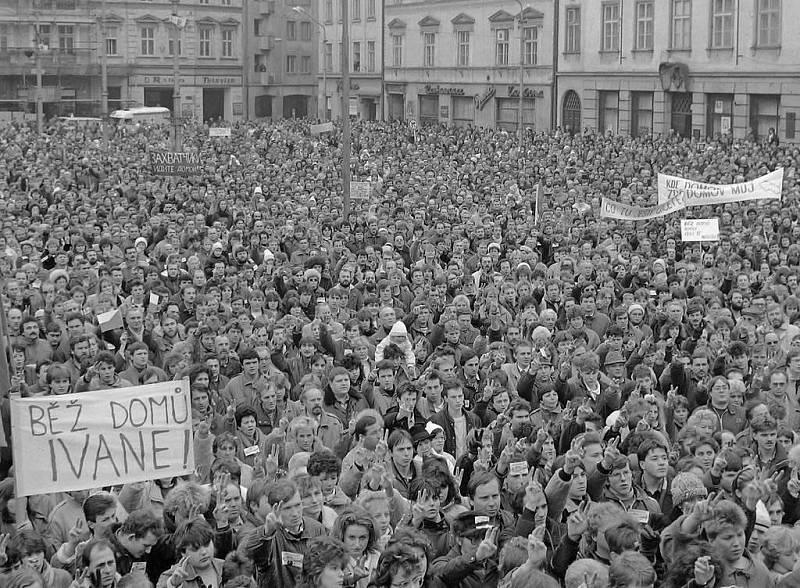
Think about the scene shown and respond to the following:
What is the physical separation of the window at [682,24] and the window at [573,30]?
5858 mm

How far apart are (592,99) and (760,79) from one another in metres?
9.40

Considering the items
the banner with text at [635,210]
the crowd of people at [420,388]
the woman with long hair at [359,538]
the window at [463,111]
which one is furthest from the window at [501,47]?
the woman with long hair at [359,538]

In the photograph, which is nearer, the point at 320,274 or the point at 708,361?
the point at 708,361

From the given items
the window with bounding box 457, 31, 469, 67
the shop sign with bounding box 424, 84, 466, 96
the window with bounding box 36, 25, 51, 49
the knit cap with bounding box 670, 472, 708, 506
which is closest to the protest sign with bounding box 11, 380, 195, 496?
the knit cap with bounding box 670, 472, 708, 506

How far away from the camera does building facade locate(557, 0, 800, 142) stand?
4434 centimetres

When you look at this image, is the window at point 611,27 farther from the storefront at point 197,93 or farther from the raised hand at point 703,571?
the raised hand at point 703,571

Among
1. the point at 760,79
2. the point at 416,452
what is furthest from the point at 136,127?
the point at 416,452

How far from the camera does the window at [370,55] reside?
7194cm

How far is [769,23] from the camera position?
44594 mm

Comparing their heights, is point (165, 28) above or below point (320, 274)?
above

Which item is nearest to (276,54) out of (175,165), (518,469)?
(175,165)

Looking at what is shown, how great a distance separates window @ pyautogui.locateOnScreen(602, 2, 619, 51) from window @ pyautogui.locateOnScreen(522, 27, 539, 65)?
4874mm

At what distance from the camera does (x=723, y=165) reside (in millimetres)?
30094

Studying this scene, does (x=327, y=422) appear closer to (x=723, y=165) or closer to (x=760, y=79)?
(x=723, y=165)
